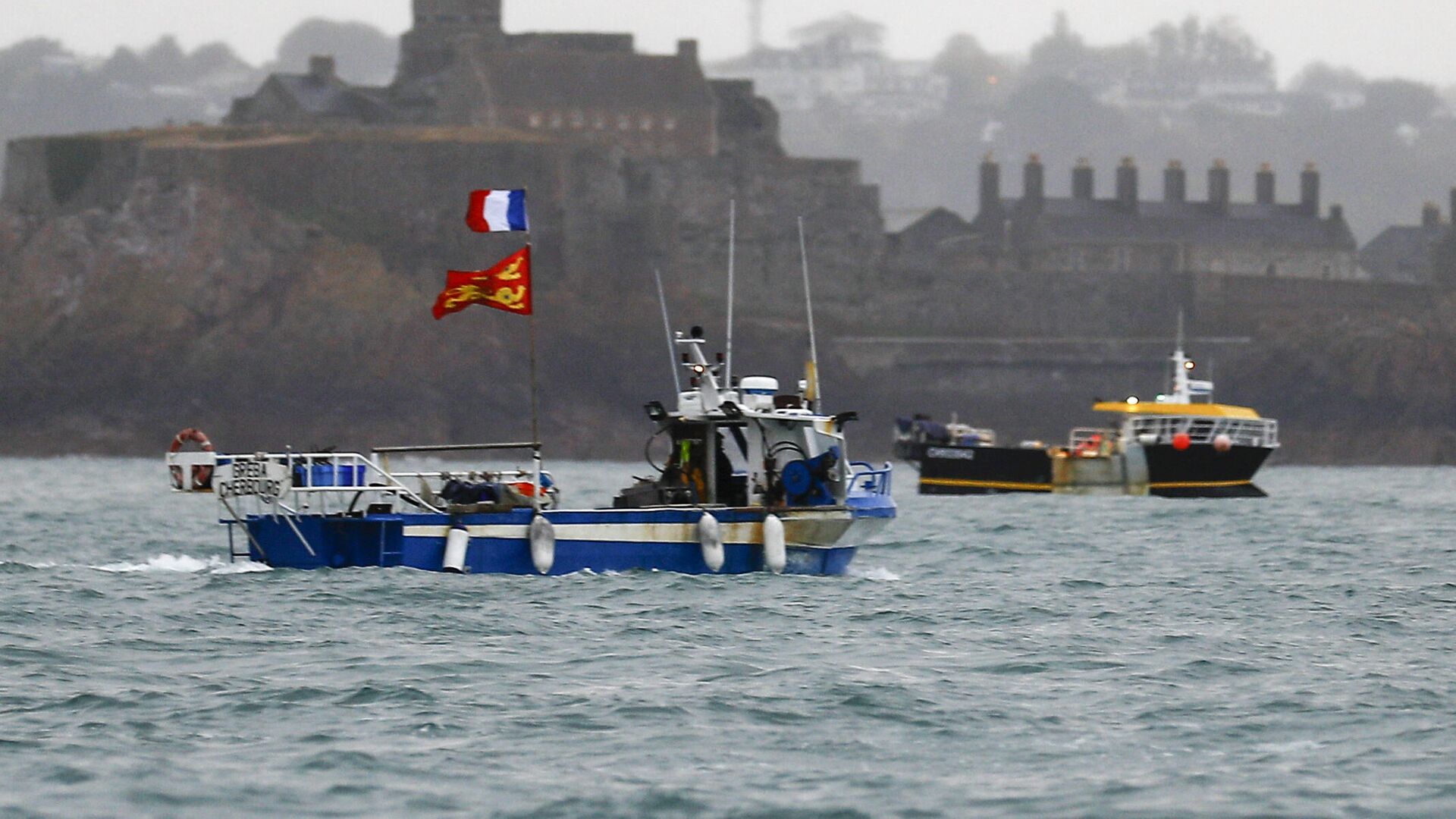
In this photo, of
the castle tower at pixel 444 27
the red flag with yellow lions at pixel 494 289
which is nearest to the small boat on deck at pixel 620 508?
the red flag with yellow lions at pixel 494 289

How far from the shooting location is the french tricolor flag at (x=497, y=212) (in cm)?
2903

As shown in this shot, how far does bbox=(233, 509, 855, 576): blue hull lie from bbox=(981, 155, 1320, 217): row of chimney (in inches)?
3021

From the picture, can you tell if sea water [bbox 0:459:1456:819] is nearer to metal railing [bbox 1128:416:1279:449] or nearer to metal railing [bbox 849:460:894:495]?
metal railing [bbox 849:460:894:495]

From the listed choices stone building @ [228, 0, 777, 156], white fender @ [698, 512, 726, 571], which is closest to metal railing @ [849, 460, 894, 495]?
white fender @ [698, 512, 726, 571]

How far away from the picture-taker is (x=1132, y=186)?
352 feet

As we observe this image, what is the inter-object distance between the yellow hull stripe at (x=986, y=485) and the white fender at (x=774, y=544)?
94.6 feet

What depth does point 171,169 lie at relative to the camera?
A: 90.9 m

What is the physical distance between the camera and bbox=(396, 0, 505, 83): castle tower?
101 metres

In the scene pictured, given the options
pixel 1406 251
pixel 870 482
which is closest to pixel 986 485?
pixel 870 482

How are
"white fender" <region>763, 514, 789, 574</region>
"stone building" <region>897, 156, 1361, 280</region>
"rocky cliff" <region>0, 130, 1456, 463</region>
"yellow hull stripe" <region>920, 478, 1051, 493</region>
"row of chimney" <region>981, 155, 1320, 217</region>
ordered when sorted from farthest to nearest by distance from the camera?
"row of chimney" <region>981, 155, 1320, 217</region>
"stone building" <region>897, 156, 1361, 280</region>
"rocky cliff" <region>0, 130, 1456, 463</region>
"yellow hull stripe" <region>920, 478, 1051, 493</region>
"white fender" <region>763, 514, 789, 574</region>

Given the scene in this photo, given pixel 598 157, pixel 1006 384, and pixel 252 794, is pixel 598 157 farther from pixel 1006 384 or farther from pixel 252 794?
pixel 252 794

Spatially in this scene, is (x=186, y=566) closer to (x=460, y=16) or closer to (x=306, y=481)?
(x=306, y=481)

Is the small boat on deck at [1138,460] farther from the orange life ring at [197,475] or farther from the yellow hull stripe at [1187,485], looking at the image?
the orange life ring at [197,475]

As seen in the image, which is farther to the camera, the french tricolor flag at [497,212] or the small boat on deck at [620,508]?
the french tricolor flag at [497,212]
